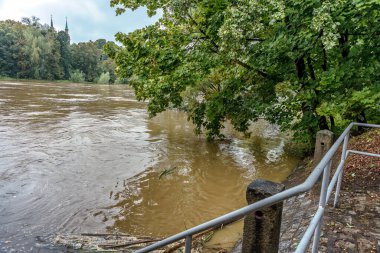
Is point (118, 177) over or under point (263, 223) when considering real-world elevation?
under

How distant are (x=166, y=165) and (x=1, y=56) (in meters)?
62.2

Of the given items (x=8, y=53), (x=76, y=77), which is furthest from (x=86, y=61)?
(x=8, y=53)

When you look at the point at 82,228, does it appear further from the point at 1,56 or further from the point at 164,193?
the point at 1,56

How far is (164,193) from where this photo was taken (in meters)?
7.00

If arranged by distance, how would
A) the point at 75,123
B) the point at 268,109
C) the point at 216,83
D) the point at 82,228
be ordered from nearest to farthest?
the point at 82,228 < the point at 268,109 < the point at 216,83 < the point at 75,123

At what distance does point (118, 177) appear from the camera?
8008mm

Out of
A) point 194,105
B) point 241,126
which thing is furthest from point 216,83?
point 241,126

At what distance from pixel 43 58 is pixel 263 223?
67.5 meters

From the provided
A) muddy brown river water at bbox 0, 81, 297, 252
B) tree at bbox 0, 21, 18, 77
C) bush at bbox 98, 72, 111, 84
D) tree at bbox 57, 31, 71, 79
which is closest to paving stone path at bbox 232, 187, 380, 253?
muddy brown river water at bbox 0, 81, 297, 252

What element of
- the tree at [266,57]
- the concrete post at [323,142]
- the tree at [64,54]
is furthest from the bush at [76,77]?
the concrete post at [323,142]

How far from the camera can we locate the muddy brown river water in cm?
550

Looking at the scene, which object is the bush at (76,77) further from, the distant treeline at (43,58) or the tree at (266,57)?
the tree at (266,57)

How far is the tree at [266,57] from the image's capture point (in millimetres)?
5262

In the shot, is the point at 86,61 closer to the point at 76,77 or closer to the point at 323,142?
→ the point at 76,77
